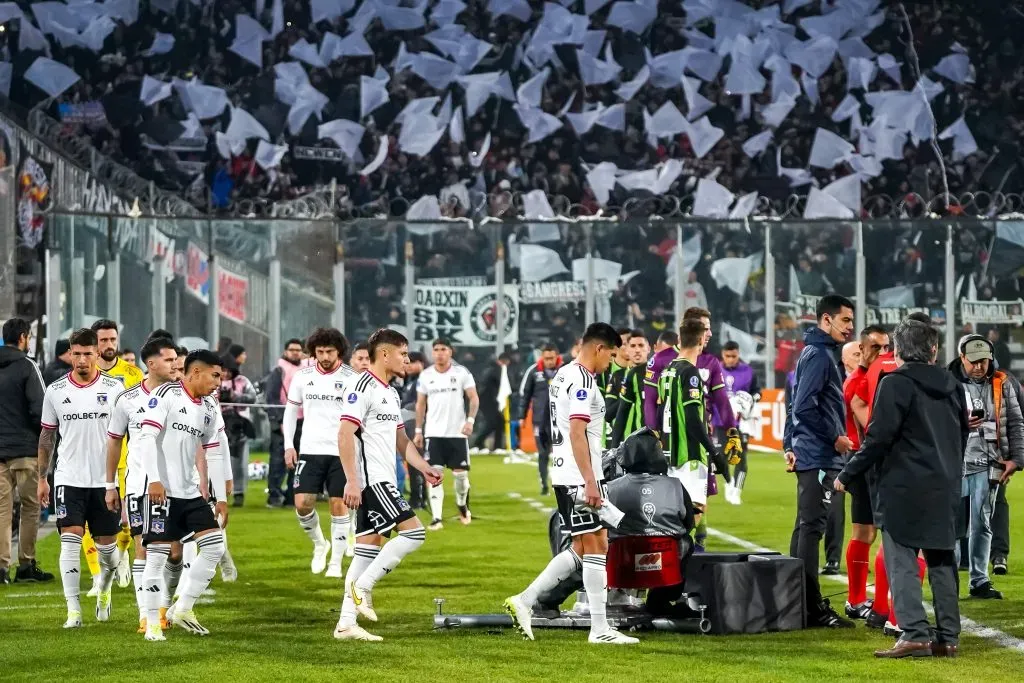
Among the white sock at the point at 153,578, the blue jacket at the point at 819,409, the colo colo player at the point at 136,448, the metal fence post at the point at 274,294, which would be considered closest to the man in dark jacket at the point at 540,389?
the metal fence post at the point at 274,294

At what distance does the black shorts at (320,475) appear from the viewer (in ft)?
46.3

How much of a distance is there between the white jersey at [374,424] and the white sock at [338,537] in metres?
3.73

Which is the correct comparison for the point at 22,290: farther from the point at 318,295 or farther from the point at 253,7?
the point at 253,7

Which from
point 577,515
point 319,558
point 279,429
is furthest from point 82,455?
point 279,429

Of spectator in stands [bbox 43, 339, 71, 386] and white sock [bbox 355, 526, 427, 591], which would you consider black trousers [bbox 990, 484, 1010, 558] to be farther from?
spectator in stands [bbox 43, 339, 71, 386]

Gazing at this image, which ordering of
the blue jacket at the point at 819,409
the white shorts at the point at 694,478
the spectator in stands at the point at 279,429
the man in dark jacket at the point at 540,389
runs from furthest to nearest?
1. the man in dark jacket at the point at 540,389
2. the spectator in stands at the point at 279,429
3. the white shorts at the point at 694,478
4. the blue jacket at the point at 819,409

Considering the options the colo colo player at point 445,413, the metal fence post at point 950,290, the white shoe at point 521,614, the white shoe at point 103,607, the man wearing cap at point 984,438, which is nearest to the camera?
the white shoe at point 521,614

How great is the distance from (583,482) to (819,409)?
2228 mm

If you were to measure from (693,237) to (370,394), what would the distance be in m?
19.3

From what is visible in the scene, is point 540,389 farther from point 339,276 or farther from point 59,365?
point 59,365

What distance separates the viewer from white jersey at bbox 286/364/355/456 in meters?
14.2

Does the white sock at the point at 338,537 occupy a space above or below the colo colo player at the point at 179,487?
below

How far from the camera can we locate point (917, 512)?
29.0ft

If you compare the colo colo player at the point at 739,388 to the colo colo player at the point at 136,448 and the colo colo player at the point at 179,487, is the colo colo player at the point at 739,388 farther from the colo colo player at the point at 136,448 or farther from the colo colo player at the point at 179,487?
the colo colo player at the point at 179,487
